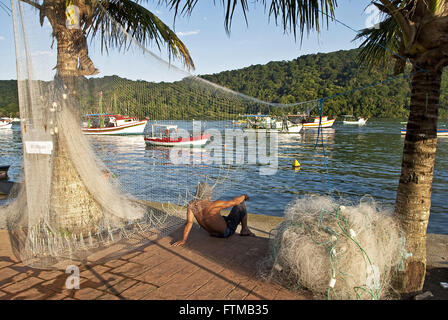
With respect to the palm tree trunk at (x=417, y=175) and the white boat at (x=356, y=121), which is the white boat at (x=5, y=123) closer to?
the white boat at (x=356, y=121)

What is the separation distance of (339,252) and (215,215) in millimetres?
2124

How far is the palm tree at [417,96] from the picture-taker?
10.3 feet

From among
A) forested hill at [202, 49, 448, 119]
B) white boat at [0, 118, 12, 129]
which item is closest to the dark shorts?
forested hill at [202, 49, 448, 119]

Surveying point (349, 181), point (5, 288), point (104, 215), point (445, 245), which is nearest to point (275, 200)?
point (349, 181)

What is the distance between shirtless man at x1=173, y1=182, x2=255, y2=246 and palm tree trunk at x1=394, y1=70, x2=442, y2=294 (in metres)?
2.20

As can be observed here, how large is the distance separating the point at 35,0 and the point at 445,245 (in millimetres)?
7271

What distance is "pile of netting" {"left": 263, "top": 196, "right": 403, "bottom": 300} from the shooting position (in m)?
3.09

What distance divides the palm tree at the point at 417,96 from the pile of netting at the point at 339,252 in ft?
0.72

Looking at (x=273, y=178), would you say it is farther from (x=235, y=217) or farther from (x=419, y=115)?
(x=419, y=115)

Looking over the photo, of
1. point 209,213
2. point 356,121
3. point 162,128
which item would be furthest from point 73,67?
point 356,121

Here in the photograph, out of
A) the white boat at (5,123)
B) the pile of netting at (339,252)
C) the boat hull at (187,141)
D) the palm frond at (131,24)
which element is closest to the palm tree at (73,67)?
the palm frond at (131,24)

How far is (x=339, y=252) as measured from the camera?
10.3ft

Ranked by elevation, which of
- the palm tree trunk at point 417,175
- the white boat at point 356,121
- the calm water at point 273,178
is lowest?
the calm water at point 273,178
